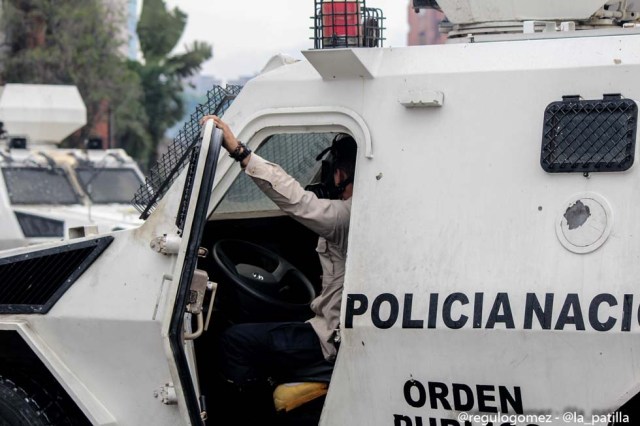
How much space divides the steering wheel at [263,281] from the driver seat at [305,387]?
40cm

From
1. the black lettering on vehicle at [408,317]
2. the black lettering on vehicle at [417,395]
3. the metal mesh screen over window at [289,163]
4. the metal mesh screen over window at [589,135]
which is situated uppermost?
the metal mesh screen over window at [589,135]

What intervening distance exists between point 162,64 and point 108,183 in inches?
809

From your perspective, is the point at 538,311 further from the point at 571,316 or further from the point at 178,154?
the point at 178,154

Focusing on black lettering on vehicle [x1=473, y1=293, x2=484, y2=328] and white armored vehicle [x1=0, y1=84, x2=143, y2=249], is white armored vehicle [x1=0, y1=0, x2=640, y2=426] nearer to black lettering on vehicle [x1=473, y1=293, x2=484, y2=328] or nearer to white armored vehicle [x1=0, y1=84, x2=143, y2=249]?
black lettering on vehicle [x1=473, y1=293, x2=484, y2=328]

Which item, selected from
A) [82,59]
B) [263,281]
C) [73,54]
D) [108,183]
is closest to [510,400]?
[263,281]

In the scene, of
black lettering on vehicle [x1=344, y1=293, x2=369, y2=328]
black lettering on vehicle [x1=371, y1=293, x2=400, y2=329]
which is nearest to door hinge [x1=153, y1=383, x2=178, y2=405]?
black lettering on vehicle [x1=344, y1=293, x2=369, y2=328]

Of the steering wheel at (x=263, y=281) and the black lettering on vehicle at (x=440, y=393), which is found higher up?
the steering wheel at (x=263, y=281)

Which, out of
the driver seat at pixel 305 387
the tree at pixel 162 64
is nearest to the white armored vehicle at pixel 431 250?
the driver seat at pixel 305 387

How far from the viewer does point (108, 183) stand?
1593cm

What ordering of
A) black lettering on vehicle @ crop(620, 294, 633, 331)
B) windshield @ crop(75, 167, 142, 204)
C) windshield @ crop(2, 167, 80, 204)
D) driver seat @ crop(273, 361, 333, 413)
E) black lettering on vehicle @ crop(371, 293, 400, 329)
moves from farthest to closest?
windshield @ crop(75, 167, 142, 204) < windshield @ crop(2, 167, 80, 204) < driver seat @ crop(273, 361, 333, 413) < black lettering on vehicle @ crop(371, 293, 400, 329) < black lettering on vehicle @ crop(620, 294, 633, 331)

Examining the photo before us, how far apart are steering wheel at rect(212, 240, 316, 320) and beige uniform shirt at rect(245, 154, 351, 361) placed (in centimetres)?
40

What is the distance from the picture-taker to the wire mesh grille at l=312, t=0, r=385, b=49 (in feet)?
16.4

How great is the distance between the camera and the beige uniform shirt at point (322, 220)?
193 inches

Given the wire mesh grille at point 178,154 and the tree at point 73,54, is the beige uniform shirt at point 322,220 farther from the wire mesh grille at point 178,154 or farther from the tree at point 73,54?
the tree at point 73,54
